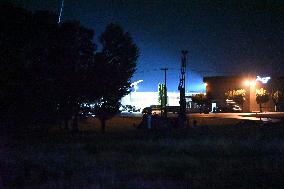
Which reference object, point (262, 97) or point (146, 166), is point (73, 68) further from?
point (262, 97)

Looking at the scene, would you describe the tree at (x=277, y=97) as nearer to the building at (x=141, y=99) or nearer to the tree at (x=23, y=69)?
the building at (x=141, y=99)

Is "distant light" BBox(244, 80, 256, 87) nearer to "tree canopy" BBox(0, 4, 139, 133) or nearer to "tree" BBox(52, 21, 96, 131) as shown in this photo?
"tree" BBox(52, 21, 96, 131)

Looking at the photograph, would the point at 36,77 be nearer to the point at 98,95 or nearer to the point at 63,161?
the point at 63,161

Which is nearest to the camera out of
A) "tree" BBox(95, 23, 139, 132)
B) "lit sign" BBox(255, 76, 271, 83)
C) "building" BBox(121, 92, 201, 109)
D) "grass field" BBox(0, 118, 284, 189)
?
"grass field" BBox(0, 118, 284, 189)

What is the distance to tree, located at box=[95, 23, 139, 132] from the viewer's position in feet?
117

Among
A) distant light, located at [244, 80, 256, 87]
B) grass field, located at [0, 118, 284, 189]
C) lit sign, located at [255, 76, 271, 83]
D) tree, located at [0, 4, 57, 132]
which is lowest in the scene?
grass field, located at [0, 118, 284, 189]

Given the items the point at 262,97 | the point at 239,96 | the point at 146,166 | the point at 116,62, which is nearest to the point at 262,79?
the point at 239,96

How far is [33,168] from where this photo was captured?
57.2 ft

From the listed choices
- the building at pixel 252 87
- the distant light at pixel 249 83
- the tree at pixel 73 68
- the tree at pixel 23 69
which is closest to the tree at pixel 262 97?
the building at pixel 252 87

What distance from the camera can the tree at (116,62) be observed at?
35688 mm

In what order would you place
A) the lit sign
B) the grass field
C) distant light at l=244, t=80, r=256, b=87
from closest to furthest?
the grass field < the lit sign < distant light at l=244, t=80, r=256, b=87

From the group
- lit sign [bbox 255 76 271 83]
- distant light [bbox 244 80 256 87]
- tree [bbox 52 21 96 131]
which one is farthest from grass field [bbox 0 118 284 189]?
distant light [bbox 244 80 256 87]

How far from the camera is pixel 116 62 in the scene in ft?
124

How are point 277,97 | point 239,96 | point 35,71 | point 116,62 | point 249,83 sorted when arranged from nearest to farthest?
point 35,71 → point 116,62 → point 277,97 → point 239,96 → point 249,83
